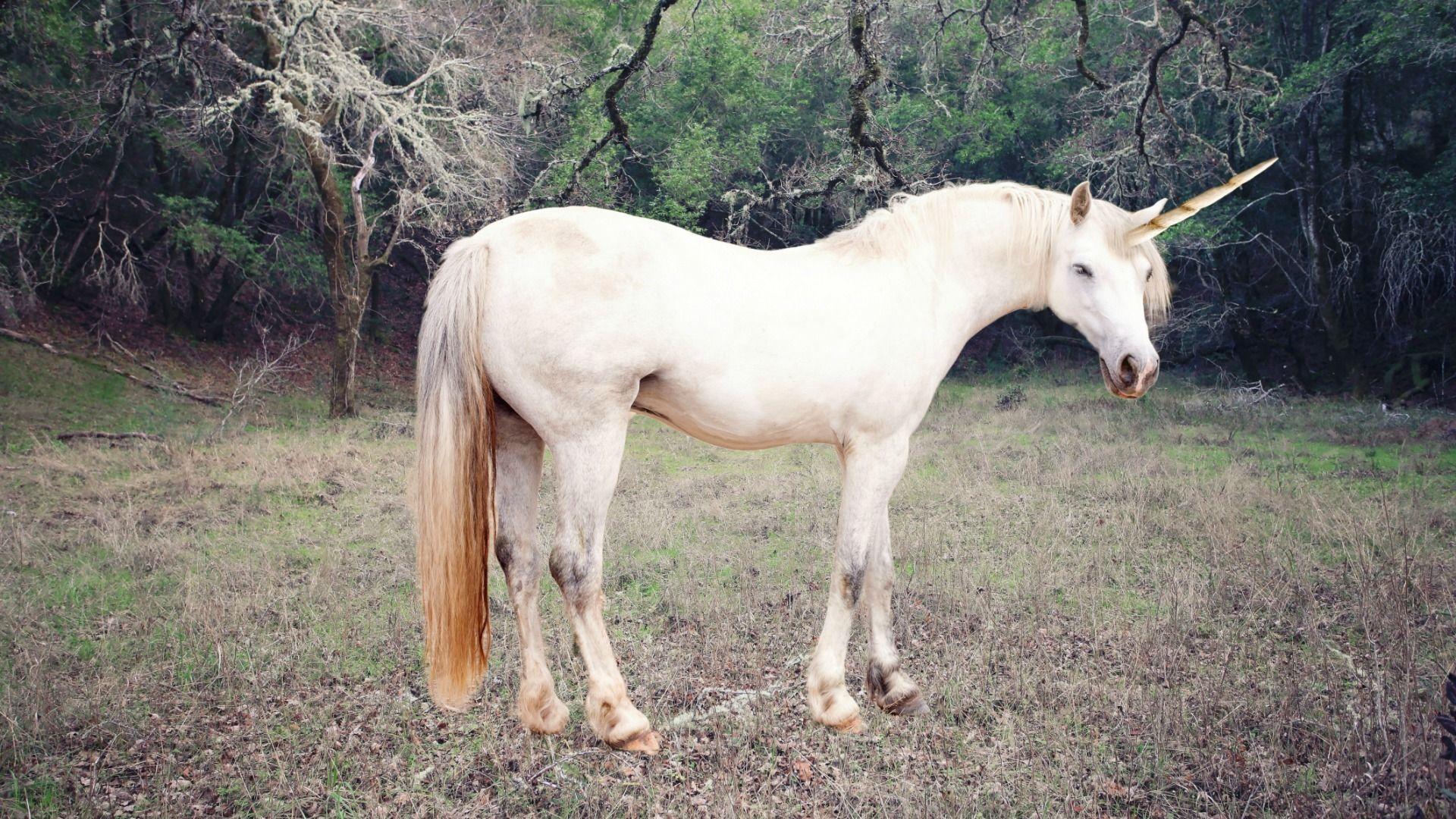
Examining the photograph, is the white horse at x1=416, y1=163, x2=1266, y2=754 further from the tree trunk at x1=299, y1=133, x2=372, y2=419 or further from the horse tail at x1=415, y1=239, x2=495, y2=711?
the tree trunk at x1=299, y1=133, x2=372, y2=419

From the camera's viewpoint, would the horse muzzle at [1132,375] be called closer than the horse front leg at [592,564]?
No

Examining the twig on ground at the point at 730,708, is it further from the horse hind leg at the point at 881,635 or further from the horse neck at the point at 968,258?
the horse neck at the point at 968,258

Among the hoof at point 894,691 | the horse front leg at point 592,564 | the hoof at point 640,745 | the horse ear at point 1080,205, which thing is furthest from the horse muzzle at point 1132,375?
the hoof at point 640,745

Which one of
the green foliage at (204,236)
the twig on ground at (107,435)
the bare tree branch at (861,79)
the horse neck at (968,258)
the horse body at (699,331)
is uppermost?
the bare tree branch at (861,79)

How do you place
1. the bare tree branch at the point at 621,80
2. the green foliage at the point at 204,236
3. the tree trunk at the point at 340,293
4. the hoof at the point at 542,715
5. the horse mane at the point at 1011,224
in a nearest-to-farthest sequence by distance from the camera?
the hoof at the point at 542,715 → the horse mane at the point at 1011,224 → the bare tree branch at the point at 621,80 → the tree trunk at the point at 340,293 → the green foliage at the point at 204,236

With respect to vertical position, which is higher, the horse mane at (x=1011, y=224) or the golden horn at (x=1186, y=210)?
the golden horn at (x=1186, y=210)

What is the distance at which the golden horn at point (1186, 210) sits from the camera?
320cm

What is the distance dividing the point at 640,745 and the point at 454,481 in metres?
1.20

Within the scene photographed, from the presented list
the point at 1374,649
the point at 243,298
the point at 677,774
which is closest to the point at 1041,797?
the point at 677,774

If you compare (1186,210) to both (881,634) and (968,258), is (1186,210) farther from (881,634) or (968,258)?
(881,634)

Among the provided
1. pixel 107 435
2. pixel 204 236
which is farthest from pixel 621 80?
pixel 204 236

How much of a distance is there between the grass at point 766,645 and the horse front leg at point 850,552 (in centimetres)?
19

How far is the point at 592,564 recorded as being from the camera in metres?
3.21

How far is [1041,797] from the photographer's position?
286cm
